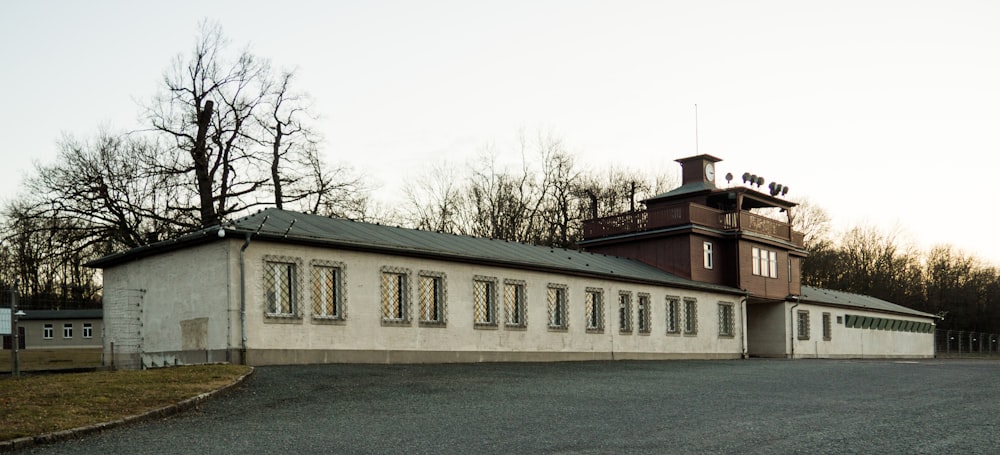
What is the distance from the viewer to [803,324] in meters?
44.8

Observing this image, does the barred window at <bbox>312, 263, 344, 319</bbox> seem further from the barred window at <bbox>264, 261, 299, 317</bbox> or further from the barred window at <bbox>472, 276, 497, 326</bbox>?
the barred window at <bbox>472, 276, 497, 326</bbox>

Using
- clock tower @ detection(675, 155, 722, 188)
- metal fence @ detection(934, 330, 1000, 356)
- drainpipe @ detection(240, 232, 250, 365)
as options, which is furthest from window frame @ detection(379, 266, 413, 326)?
metal fence @ detection(934, 330, 1000, 356)

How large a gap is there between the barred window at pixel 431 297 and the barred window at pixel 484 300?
4.47 feet

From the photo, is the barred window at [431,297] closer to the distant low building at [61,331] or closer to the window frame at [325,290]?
the window frame at [325,290]

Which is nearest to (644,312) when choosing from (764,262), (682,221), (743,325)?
(682,221)

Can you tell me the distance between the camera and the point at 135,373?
17312 millimetres

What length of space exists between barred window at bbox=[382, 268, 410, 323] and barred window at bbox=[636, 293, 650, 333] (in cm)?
1176

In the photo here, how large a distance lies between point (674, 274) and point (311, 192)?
16.0 metres

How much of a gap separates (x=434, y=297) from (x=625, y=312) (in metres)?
9.72

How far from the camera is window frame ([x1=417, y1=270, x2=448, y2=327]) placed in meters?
25.3

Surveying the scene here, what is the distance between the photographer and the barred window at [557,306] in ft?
98.1

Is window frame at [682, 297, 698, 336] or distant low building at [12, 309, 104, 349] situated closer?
window frame at [682, 297, 698, 336]

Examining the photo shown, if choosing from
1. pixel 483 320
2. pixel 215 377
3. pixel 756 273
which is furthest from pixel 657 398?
pixel 756 273

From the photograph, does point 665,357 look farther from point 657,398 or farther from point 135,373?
point 135,373
